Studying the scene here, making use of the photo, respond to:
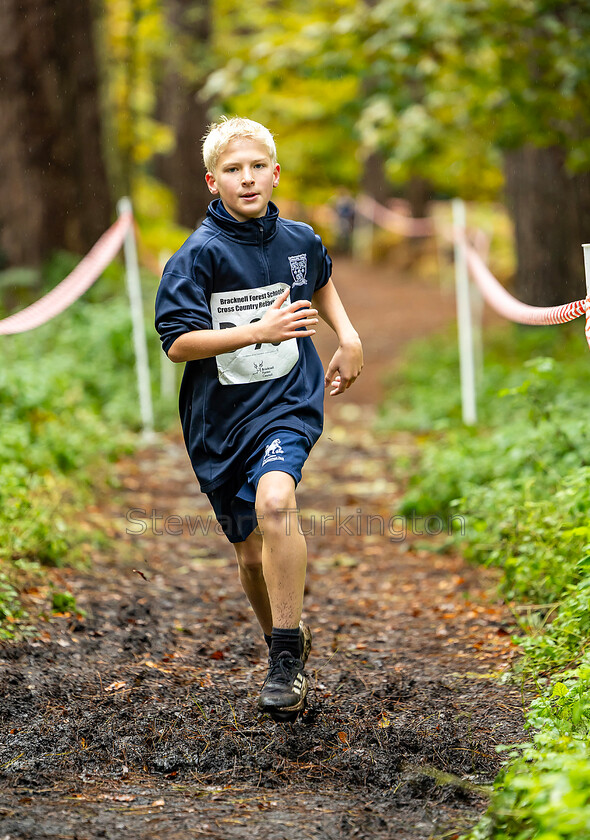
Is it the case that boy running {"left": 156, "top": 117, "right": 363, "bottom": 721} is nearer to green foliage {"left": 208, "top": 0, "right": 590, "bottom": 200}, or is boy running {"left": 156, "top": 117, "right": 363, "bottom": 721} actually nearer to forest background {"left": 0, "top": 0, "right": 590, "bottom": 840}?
forest background {"left": 0, "top": 0, "right": 590, "bottom": 840}

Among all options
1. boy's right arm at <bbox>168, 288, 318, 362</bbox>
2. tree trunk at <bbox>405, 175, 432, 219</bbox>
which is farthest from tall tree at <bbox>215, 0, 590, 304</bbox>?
tree trunk at <bbox>405, 175, 432, 219</bbox>

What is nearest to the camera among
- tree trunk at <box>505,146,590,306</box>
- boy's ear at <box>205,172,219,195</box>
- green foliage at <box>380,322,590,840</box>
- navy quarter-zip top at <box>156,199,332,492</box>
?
green foliage at <box>380,322,590,840</box>

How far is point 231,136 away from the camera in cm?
348

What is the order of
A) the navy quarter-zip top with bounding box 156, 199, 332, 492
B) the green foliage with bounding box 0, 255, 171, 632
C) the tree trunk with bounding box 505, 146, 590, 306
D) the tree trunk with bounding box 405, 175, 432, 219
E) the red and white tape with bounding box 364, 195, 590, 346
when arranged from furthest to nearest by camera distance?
1. the tree trunk with bounding box 405, 175, 432, 219
2. the tree trunk with bounding box 505, 146, 590, 306
3. the green foliage with bounding box 0, 255, 171, 632
4. the red and white tape with bounding box 364, 195, 590, 346
5. the navy quarter-zip top with bounding box 156, 199, 332, 492

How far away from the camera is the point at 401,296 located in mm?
21234

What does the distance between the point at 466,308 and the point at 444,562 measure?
3473 mm

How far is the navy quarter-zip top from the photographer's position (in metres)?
3.45

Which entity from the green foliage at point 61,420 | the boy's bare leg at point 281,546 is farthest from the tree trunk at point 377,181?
the boy's bare leg at point 281,546

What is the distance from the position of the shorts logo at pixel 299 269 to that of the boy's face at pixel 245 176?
8.9 inches

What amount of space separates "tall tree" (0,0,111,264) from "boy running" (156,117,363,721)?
7897mm

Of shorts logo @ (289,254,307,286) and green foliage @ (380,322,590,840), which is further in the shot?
shorts logo @ (289,254,307,286)

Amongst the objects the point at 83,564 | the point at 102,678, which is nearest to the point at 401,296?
the point at 83,564

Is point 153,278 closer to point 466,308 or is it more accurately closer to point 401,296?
point 466,308

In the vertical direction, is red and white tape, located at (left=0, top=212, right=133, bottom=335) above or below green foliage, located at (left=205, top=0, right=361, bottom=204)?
below
